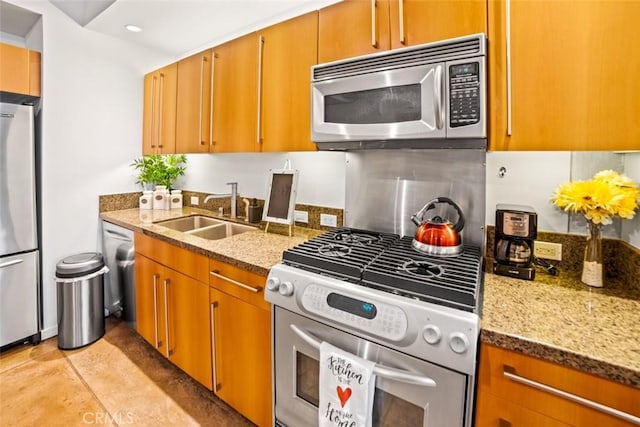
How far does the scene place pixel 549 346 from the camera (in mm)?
772

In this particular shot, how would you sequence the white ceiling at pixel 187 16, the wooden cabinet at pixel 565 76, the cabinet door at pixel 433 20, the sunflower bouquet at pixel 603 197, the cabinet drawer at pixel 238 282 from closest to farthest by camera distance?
the wooden cabinet at pixel 565 76 < the sunflower bouquet at pixel 603 197 < the cabinet door at pixel 433 20 < the cabinet drawer at pixel 238 282 < the white ceiling at pixel 187 16

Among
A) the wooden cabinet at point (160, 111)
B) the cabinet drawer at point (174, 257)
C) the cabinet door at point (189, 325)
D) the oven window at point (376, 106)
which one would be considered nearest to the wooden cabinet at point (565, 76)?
the oven window at point (376, 106)

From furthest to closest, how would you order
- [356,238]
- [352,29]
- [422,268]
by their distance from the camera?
[356,238] → [352,29] → [422,268]

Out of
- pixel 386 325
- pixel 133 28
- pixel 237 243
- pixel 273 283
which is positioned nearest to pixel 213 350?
pixel 237 243

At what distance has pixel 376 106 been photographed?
1342mm

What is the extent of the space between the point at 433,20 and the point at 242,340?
5.41 ft

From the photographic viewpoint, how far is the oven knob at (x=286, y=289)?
3.97 ft

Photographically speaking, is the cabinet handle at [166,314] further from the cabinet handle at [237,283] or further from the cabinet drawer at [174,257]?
the cabinet handle at [237,283]

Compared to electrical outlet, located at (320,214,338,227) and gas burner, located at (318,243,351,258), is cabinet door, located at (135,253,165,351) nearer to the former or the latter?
electrical outlet, located at (320,214,338,227)

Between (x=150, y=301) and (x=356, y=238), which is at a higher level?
(x=356, y=238)

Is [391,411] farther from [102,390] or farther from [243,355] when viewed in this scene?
[102,390]

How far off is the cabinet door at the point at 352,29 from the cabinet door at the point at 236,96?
0.50m

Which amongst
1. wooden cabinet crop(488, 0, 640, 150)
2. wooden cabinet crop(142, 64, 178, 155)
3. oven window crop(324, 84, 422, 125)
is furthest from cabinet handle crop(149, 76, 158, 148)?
wooden cabinet crop(488, 0, 640, 150)

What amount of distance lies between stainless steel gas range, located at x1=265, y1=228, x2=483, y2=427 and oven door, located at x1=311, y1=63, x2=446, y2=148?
0.52 metres
